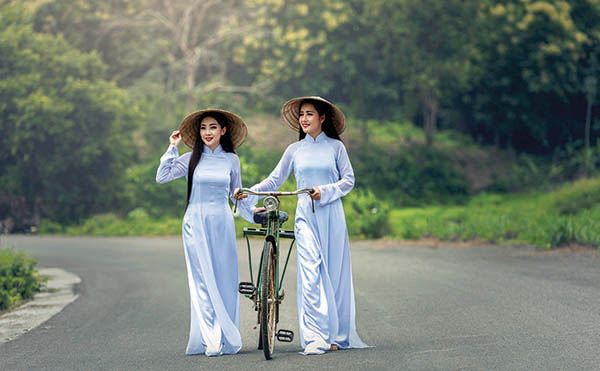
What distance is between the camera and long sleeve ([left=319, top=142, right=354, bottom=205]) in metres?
7.00

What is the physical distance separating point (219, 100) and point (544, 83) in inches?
553

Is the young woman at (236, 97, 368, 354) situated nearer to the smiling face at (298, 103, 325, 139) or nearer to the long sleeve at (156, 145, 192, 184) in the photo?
the smiling face at (298, 103, 325, 139)

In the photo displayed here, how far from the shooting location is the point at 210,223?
7.12 meters

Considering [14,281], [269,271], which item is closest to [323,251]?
[269,271]

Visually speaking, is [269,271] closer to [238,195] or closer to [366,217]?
[238,195]

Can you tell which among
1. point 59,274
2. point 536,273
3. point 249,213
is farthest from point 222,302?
point 59,274

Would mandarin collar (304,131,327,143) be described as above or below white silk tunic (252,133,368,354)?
above

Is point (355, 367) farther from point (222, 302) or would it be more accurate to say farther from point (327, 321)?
point (222, 302)

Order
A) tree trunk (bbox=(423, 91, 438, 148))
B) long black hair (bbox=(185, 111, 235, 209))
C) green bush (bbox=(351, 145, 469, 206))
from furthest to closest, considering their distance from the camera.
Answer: tree trunk (bbox=(423, 91, 438, 148)) < green bush (bbox=(351, 145, 469, 206)) < long black hair (bbox=(185, 111, 235, 209))

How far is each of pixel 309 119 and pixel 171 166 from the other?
4.34 feet

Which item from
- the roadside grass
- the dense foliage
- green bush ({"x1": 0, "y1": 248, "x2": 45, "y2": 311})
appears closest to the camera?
green bush ({"x1": 0, "y1": 248, "x2": 45, "y2": 311})

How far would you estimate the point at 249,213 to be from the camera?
23.5ft

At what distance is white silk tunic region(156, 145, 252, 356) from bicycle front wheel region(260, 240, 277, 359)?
0.50m

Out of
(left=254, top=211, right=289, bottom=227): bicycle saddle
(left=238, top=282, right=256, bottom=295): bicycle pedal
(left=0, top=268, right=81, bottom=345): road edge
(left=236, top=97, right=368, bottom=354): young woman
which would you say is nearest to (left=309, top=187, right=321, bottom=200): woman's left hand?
(left=236, top=97, right=368, bottom=354): young woman
